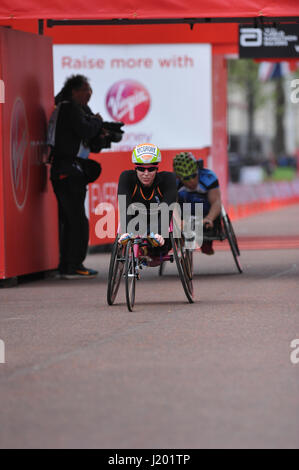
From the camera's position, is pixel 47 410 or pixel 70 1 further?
pixel 70 1

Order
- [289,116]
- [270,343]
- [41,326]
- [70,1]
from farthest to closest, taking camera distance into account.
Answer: [289,116]
[70,1]
[41,326]
[270,343]

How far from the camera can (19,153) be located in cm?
1325

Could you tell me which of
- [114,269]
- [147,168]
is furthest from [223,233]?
[114,269]

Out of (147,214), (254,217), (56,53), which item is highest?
(56,53)

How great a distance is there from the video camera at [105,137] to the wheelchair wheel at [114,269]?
3278mm

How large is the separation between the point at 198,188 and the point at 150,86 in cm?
911

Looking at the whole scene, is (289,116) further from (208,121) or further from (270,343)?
(270,343)

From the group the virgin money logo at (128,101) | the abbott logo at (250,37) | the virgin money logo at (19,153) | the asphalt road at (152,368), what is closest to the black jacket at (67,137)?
the virgin money logo at (19,153)

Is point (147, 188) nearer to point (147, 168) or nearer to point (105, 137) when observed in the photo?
point (147, 168)

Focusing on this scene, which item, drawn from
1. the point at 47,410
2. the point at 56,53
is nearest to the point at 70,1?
the point at 47,410

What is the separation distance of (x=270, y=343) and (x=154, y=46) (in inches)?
563

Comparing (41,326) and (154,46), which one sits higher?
(154,46)

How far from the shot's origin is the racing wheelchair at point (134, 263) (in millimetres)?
10070

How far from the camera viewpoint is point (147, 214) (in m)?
10.7
